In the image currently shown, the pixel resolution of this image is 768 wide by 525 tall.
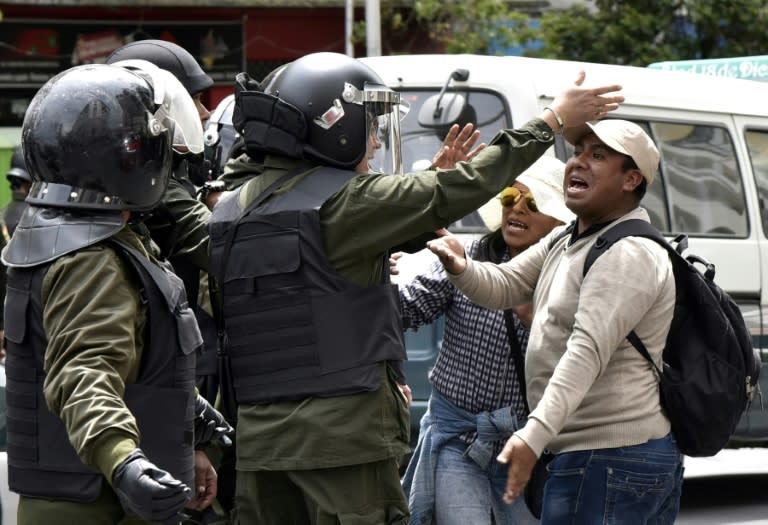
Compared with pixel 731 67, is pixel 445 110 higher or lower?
lower

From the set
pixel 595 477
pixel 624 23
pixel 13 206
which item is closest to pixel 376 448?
pixel 595 477

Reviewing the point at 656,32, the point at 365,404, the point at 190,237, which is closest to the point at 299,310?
the point at 365,404

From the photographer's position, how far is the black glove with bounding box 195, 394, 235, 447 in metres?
3.85

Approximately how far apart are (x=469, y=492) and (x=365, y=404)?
0.91 metres

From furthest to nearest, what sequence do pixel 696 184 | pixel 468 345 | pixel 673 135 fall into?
pixel 696 184, pixel 673 135, pixel 468 345

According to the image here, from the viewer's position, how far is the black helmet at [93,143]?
3.42 meters

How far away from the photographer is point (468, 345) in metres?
4.79

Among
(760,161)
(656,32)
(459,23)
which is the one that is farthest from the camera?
(459,23)

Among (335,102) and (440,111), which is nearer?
(335,102)

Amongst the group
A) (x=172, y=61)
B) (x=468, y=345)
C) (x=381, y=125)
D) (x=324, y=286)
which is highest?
(x=172, y=61)

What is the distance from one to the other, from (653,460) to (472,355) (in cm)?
101

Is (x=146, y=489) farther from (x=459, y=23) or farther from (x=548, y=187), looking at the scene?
(x=459, y=23)

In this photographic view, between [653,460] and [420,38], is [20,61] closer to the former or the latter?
[420,38]

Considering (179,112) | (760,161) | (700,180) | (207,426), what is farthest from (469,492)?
(760,161)
